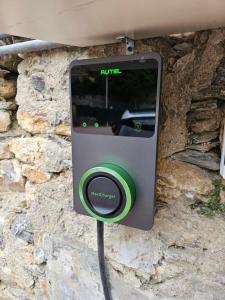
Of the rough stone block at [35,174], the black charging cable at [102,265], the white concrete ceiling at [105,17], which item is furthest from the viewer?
the rough stone block at [35,174]

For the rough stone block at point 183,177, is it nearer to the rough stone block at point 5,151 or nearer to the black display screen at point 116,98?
the black display screen at point 116,98

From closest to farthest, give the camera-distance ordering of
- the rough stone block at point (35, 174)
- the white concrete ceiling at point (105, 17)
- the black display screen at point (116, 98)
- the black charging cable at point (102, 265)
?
the white concrete ceiling at point (105, 17) → the black display screen at point (116, 98) → the black charging cable at point (102, 265) → the rough stone block at point (35, 174)

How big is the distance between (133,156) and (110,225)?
221mm

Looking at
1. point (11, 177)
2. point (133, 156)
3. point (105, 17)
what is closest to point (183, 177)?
point (133, 156)

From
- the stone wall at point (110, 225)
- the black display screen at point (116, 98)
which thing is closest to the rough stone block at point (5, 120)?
the stone wall at point (110, 225)

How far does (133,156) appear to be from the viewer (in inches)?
20.9

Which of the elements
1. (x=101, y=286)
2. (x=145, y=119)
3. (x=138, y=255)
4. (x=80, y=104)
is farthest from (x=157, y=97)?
(x=101, y=286)

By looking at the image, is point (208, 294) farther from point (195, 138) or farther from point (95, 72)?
point (95, 72)

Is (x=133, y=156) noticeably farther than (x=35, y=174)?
No

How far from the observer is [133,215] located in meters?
0.55

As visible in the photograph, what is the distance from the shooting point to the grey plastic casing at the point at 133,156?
0.51 meters

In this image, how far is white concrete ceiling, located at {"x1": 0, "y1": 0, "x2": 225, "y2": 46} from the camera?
1.14ft

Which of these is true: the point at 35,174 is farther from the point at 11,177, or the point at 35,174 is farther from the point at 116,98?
the point at 116,98

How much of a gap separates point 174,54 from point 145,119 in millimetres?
147
